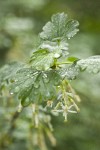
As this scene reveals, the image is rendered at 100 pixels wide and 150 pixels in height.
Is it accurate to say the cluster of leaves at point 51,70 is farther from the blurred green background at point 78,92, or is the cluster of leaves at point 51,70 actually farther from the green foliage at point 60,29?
the blurred green background at point 78,92

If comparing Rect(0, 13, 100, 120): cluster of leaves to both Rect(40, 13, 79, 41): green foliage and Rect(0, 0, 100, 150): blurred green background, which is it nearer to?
Rect(40, 13, 79, 41): green foliage

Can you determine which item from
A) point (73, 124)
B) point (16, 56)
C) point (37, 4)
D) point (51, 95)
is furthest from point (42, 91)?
point (37, 4)

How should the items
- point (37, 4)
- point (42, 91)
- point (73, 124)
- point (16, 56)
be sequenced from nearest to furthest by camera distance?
point (42, 91) < point (73, 124) < point (16, 56) < point (37, 4)

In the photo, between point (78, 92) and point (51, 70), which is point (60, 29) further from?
point (78, 92)

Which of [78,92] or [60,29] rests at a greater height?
[78,92]

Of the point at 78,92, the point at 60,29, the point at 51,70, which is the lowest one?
the point at 51,70

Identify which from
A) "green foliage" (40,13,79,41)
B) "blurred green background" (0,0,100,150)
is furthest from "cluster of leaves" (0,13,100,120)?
"blurred green background" (0,0,100,150)

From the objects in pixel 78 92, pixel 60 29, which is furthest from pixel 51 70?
pixel 78 92

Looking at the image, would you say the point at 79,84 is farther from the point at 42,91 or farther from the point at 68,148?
the point at 42,91

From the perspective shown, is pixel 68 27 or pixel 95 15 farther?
pixel 95 15

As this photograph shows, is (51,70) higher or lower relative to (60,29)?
lower

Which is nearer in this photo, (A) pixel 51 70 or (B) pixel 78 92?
(A) pixel 51 70
